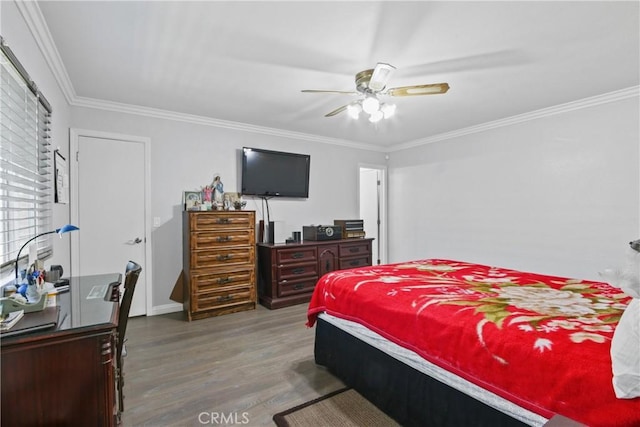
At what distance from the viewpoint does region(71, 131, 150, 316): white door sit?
334 cm

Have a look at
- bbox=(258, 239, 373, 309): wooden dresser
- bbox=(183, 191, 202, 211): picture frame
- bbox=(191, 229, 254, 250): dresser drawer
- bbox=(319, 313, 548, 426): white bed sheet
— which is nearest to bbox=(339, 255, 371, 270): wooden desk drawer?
bbox=(258, 239, 373, 309): wooden dresser

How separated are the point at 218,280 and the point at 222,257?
270 millimetres

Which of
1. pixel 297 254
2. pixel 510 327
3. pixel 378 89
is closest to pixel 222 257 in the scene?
pixel 297 254

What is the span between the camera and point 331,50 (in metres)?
2.29

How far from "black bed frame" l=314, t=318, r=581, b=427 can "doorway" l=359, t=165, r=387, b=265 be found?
3.27m

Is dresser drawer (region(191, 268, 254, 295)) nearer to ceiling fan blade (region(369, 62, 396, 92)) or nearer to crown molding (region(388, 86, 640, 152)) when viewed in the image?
ceiling fan blade (region(369, 62, 396, 92))

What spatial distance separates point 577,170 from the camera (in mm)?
3520

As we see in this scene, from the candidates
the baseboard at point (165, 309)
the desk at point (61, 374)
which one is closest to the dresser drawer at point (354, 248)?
the baseboard at point (165, 309)

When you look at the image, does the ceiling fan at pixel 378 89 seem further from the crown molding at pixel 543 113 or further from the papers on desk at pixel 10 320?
the crown molding at pixel 543 113

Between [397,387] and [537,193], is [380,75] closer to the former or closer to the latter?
[397,387]

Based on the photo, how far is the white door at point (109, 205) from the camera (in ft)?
11.0

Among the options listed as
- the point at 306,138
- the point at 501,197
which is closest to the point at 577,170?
the point at 501,197

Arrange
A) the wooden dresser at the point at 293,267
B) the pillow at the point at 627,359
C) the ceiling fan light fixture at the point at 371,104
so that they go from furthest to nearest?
the wooden dresser at the point at 293,267 → the ceiling fan light fixture at the point at 371,104 → the pillow at the point at 627,359

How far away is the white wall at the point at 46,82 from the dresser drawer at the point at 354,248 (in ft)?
10.5
